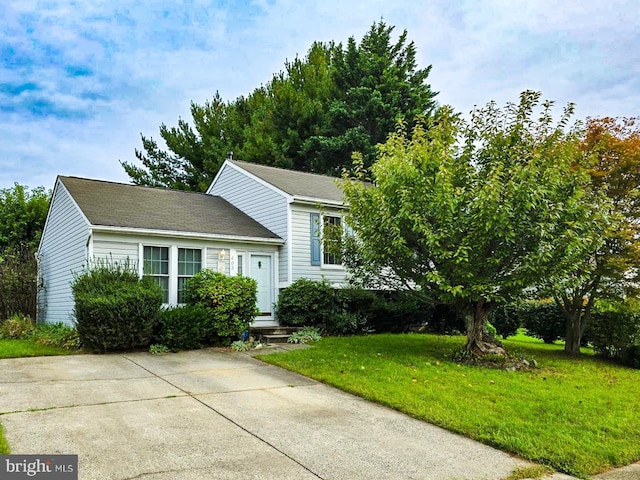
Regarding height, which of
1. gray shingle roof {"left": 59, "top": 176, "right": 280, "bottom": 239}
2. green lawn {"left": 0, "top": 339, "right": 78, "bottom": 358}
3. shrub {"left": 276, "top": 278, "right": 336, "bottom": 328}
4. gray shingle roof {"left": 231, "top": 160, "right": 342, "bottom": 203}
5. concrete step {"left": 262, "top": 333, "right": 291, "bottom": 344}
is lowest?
concrete step {"left": 262, "top": 333, "right": 291, "bottom": 344}

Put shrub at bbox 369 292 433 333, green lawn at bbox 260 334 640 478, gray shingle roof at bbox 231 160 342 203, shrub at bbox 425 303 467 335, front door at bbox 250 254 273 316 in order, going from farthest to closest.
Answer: shrub at bbox 425 303 467 335
shrub at bbox 369 292 433 333
gray shingle roof at bbox 231 160 342 203
front door at bbox 250 254 273 316
green lawn at bbox 260 334 640 478

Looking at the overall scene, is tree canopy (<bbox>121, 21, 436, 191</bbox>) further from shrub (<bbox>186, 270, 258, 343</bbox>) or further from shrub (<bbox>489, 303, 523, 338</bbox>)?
shrub (<bbox>186, 270, 258, 343</bbox>)

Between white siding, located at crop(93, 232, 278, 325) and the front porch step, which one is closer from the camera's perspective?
white siding, located at crop(93, 232, 278, 325)

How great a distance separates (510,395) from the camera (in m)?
7.13

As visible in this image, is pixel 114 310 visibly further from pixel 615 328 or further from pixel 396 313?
pixel 615 328

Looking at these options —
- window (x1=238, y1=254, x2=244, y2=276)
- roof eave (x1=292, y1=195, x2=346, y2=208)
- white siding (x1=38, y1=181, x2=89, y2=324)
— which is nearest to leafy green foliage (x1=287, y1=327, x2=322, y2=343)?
window (x1=238, y1=254, x2=244, y2=276)

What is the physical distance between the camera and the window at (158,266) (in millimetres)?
12133

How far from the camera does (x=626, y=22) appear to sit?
1202 cm

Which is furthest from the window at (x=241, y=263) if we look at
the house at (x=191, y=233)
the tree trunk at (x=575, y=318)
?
the tree trunk at (x=575, y=318)

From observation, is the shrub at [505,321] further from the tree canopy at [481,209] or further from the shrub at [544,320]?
the tree canopy at [481,209]

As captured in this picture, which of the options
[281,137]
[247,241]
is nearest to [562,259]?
[247,241]

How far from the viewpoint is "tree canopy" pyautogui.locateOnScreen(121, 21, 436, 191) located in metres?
26.4

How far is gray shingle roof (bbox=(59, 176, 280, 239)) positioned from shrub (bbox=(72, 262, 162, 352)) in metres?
1.64

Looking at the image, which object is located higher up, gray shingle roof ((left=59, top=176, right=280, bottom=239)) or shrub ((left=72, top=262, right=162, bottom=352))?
gray shingle roof ((left=59, top=176, right=280, bottom=239))
